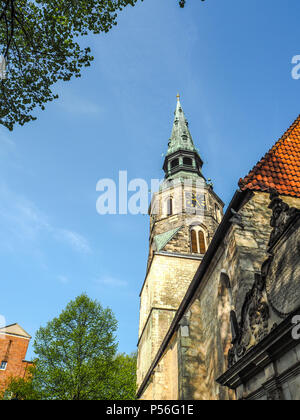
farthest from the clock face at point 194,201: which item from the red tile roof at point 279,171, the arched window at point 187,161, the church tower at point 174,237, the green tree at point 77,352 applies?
the red tile roof at point 279,171

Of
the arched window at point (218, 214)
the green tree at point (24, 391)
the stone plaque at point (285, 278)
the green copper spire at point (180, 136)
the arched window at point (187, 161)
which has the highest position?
the green copper spire at point (180, 136)

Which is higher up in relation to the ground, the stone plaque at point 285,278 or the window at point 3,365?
the window at point 3,365

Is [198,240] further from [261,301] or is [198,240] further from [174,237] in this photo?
[261,301]

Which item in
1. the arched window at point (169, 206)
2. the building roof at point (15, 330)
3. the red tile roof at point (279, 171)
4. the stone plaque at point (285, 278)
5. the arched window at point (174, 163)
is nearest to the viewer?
the stone plaque at point (285, 278)

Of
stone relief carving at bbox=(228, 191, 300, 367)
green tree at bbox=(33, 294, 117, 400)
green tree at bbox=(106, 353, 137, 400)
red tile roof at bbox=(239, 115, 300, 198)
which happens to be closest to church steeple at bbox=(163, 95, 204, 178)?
green tree at bbox=(33, 294, 117, 400)

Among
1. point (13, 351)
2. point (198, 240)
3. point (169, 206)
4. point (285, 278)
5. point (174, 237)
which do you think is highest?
point (169, 206)

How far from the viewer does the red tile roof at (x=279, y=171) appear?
931cm

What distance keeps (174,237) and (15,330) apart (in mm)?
15464

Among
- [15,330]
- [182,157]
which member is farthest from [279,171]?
[15,330]

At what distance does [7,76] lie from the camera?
286 inches

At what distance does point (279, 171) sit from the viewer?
32.9 feet

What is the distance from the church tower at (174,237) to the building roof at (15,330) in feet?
34.4

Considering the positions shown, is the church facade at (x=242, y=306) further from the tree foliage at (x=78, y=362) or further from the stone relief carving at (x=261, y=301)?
the tree foliage at (x=78, y=362)
